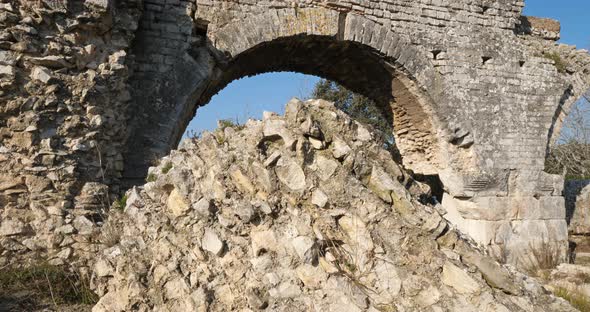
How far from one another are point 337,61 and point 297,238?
4843 millimetres

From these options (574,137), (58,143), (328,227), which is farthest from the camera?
(574,137)

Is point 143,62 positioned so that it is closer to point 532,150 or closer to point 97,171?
point 97,171

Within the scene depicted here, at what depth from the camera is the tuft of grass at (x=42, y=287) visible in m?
3.15

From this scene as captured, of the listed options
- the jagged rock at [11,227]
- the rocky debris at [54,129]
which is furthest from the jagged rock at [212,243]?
the jagged rock at [11,227]

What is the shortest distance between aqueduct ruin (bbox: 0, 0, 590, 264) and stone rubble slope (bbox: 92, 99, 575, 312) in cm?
142

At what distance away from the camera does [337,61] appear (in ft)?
22.4

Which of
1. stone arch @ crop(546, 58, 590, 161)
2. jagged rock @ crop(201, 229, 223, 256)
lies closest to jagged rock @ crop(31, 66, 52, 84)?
jagged rock @ crop(201, 229, 223, 256)

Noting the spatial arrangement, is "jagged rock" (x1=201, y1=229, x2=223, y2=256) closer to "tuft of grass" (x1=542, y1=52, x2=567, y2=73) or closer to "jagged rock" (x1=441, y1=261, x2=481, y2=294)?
"jagged rock" (x1=441, y1=261, x2=481, y2=294)

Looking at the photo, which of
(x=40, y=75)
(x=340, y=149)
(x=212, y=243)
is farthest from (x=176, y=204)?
(x=40, y=75)

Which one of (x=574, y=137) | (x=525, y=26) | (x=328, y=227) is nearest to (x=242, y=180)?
(x=328, y=227)

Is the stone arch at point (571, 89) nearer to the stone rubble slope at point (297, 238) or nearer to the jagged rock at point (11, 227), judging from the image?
the stone rubble slope at point (297, 238)

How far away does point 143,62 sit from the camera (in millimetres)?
5188

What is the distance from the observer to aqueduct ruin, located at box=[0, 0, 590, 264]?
389 centimetres

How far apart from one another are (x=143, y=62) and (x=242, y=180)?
315 cm
